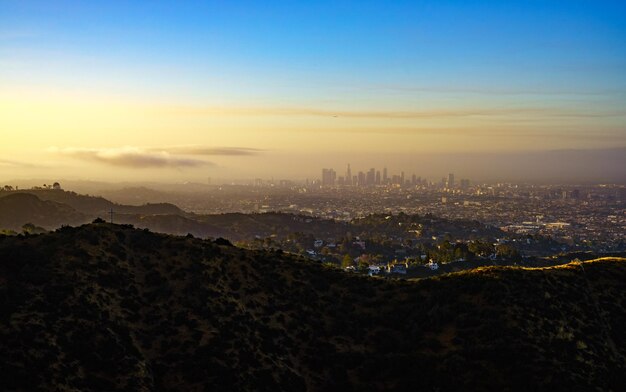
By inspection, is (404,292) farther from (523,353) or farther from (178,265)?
(178,265)

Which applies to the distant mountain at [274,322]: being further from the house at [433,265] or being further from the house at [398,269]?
the house at [398,269]

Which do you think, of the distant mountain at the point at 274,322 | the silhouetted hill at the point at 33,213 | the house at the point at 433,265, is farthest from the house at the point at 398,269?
the silhouetted hill at the point at 33,213

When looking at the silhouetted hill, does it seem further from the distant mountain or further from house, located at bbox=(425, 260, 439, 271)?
the distant mountain

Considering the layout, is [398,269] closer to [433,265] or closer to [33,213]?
[433,265]

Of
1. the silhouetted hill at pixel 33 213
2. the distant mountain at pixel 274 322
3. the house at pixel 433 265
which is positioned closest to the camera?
the distant mountain at pixel 274 322

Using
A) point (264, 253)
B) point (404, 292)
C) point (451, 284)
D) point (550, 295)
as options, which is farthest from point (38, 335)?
point (550, 295)
